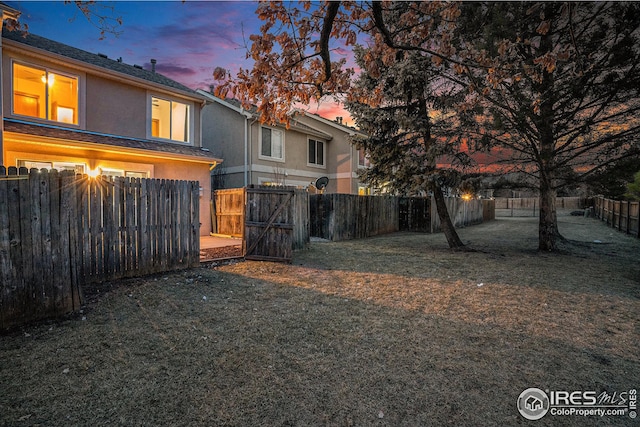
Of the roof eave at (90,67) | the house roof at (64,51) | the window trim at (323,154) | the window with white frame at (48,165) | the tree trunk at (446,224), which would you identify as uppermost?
the house roof at (64,51)

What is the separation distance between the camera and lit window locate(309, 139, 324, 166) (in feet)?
67.7

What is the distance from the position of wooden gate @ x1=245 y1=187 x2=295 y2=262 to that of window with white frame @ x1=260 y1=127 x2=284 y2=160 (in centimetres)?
934

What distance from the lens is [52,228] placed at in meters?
4.19

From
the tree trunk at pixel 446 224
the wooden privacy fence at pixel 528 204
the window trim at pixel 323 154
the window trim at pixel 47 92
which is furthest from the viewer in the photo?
the wooden privacy fence at pixel 528 204

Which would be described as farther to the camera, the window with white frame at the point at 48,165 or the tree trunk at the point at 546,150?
the window with white frame at the point at 48,165

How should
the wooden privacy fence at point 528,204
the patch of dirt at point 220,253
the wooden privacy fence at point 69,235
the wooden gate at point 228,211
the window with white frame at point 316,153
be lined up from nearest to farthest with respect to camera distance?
the wooden privacy fence at point 69,235
the patch of dirt at point 220,253
the wooden gate at point 228,211
the window with white frame at point 316,153
the wooden privacy fence at point 528,204

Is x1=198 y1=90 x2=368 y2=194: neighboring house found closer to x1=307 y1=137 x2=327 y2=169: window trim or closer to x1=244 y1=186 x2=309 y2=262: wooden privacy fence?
x1=307 y1=137 x2=327 y2=169: window trim

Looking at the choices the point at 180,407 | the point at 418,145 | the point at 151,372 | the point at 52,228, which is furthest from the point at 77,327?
the point at 418,145

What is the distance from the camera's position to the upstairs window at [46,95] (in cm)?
1043

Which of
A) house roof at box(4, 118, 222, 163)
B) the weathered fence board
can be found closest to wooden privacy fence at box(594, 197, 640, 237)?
the weathered fence board

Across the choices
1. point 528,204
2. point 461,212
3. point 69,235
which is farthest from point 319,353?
point 528,204

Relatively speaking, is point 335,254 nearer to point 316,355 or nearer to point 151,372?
point 316,355

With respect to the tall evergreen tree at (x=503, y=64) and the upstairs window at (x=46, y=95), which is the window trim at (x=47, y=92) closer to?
the upstairs window at (x=46, y=95)

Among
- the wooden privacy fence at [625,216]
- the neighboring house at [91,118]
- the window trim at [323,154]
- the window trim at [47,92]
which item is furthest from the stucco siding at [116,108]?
the wooden privacy fence at [625,216]
